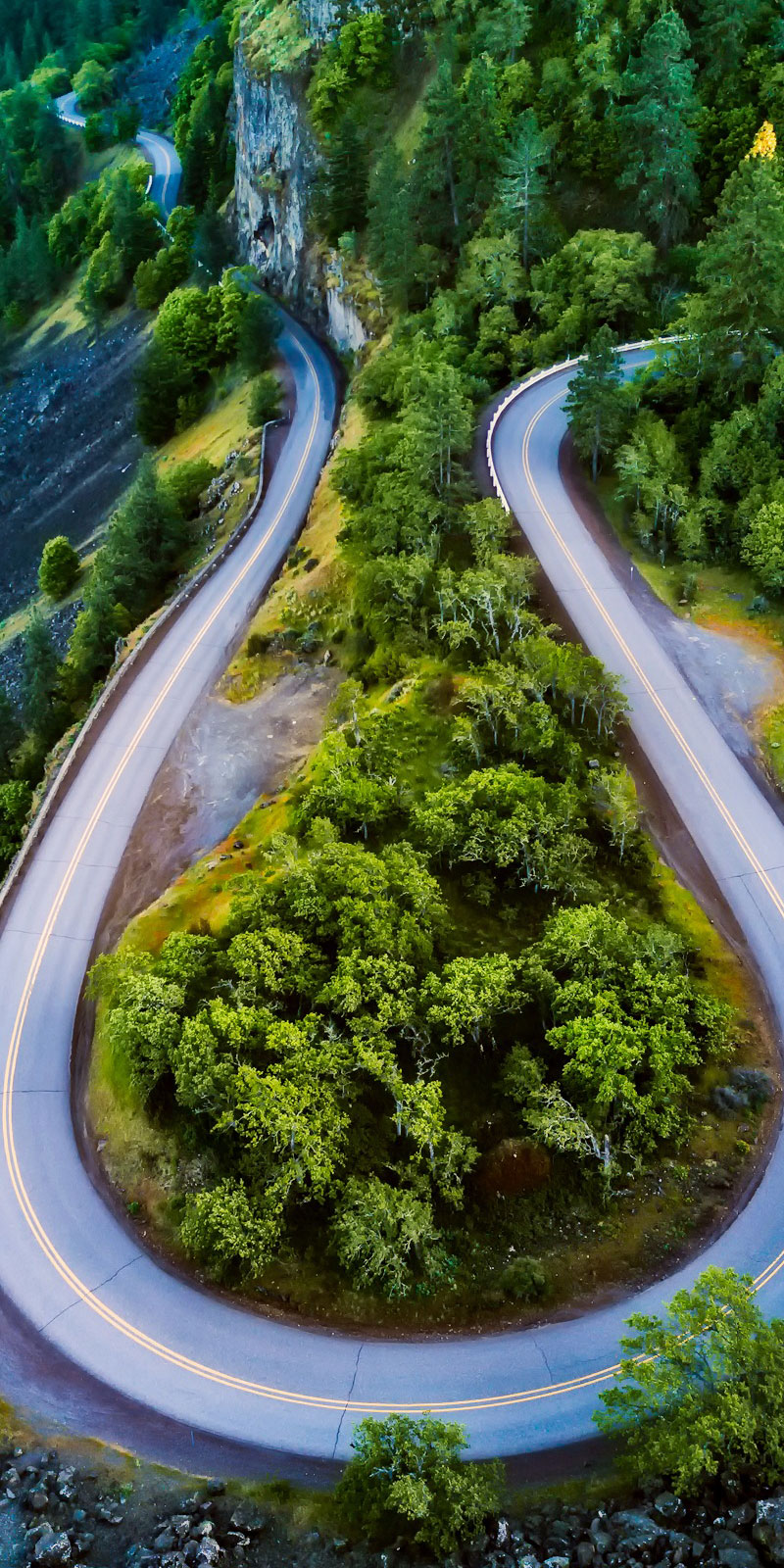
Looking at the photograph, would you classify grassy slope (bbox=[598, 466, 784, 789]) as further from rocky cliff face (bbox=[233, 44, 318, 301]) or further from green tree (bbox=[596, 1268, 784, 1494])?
rocky cliff face (bbox=[233, 44, 318, 301])

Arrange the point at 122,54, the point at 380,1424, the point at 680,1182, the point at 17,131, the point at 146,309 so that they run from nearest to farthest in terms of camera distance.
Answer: the point at 380,1424, the point at 680,1182, the point at 146,309, the point at 17,131, the point at 122,54

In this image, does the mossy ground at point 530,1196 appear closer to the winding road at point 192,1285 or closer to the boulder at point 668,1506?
the winding road at point 192,1285

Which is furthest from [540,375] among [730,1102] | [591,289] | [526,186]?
[730,1102]

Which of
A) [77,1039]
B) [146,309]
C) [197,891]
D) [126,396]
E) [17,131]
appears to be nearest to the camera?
[77,1039]

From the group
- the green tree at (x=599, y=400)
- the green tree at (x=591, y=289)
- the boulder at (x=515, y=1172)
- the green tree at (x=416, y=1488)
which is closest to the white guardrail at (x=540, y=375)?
the green tree at (x=591, y=289)

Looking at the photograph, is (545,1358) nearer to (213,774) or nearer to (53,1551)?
(53,1551)

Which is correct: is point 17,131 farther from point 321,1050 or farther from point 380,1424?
point 380,1424

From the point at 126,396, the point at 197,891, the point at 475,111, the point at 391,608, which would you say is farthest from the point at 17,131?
the point at 197,891

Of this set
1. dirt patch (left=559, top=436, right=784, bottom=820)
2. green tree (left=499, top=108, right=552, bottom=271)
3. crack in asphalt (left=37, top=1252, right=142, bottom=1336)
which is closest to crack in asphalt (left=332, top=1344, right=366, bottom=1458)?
crack in asphalt (left=37, top=1252, right=142, bottom=1336)
